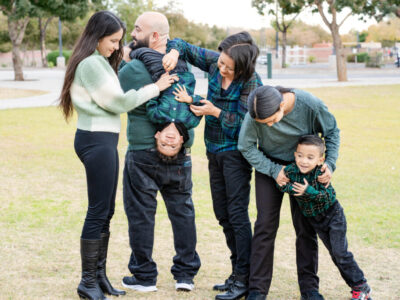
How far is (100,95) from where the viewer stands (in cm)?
371

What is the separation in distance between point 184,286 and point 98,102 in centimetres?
140

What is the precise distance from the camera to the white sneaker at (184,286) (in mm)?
4203

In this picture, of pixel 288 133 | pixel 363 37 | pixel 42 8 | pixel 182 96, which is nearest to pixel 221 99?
pixel 182 96

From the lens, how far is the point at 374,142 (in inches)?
422

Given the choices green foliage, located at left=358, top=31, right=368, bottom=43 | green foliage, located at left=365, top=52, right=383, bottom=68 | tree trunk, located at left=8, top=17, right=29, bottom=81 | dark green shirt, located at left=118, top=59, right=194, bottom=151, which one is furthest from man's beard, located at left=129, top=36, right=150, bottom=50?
green foliage, located at left=358, top=31, right=368, bottom=43

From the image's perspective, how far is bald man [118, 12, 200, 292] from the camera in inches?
158

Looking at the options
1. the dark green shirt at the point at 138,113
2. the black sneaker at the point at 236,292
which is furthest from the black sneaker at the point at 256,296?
the dark green shirt at the point at 138,113

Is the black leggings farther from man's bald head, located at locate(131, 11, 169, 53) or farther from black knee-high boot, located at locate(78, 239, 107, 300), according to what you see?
man's bald head, located at locate(131, 11, 169, 53)

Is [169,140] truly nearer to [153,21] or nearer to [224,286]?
[153,21]

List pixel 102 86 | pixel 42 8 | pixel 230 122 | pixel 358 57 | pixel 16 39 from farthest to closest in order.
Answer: pixel 358 57, pixel 16 39, pixel 42 8, pixel 230 122, pixel 102 86

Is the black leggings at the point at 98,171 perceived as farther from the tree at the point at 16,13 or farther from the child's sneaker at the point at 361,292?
the tree at the point at 16,13

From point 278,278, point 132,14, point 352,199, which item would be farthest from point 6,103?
point 132,14

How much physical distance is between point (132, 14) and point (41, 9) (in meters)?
27.0

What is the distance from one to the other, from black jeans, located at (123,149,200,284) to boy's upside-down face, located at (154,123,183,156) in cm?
8
